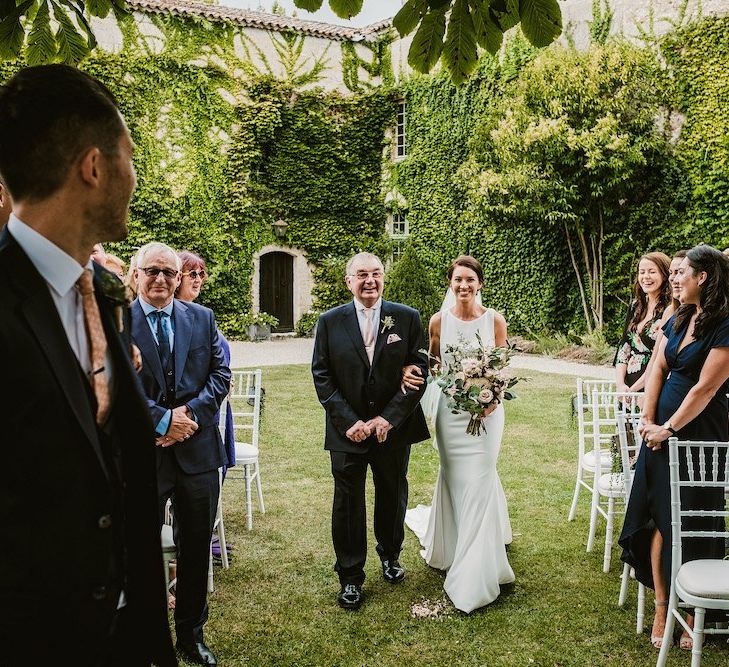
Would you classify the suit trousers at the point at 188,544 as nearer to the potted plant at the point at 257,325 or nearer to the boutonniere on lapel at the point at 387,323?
the boutonniere on lapel at the point at 387,323

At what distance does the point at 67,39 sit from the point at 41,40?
0.12 metres

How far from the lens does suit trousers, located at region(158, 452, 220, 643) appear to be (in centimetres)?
401

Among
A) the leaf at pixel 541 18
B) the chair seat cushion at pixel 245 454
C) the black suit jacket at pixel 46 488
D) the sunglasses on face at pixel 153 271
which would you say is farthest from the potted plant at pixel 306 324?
the black suit jacket at pixel 46 488

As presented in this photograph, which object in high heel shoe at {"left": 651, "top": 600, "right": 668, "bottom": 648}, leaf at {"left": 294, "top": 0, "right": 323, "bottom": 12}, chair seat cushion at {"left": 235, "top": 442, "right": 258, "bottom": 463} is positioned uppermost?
leaf at {"left": 294, "top": 0, "right": 323, "bottom": 12}

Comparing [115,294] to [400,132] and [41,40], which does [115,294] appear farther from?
[400,132]

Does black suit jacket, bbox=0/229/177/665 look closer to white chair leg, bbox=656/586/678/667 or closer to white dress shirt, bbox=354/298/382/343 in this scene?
white chair leg, bbox=656/586/678/667

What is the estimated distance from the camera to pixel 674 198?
16109 millimetres

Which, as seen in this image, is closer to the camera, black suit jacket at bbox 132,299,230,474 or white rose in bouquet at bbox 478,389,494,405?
black suit jacket at bbox 132,299,230,474

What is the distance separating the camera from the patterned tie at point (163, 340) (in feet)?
13.3

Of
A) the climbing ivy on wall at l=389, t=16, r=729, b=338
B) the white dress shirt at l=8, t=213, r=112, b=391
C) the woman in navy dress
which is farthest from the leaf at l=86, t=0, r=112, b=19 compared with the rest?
the climbing ivy on wall at l=389, t=16, r=729, b=338

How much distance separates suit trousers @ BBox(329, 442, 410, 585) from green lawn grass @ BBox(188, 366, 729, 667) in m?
0.28

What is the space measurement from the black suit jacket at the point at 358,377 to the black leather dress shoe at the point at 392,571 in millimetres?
949

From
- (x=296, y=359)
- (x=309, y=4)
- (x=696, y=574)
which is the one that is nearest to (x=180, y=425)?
(x=309, y=4)

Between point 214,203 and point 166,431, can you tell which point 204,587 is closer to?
point 166,431
